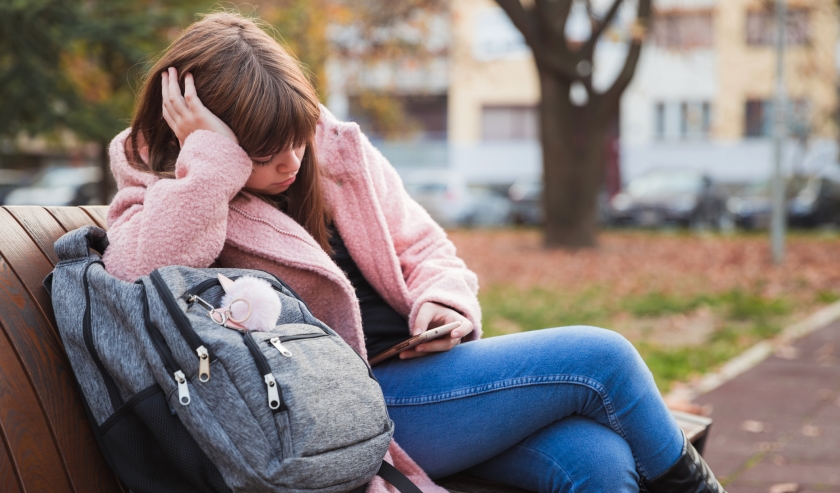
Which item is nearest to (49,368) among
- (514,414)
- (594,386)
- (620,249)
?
(514,414)

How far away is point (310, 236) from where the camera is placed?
6.28ft

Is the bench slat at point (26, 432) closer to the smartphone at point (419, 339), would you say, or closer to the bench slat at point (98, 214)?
the bench slat at point (98, 214)

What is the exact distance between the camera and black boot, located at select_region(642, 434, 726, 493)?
5.91 feet

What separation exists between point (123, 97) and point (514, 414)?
10.2 m

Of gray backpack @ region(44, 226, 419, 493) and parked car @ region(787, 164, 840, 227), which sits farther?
parked car @ region(787, 164, 840, 227)

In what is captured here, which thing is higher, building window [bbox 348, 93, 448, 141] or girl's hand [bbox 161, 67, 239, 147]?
girl's hand [bbox 161, 67, 239, 147]

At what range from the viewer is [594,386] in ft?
5.95

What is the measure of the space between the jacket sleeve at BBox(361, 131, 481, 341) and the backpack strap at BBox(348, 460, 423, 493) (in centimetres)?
45

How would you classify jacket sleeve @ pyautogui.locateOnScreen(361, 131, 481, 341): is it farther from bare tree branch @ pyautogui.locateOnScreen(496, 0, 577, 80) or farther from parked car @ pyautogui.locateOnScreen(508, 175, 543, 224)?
parked car @ pyautogui.locateOnScreen(508, 175, 543, 224)

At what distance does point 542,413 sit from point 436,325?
37cm

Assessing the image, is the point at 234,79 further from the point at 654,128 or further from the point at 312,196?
the point at 654,128

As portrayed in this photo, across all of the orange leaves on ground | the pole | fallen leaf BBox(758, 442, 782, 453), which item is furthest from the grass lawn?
fallen leaf BBox(758, 442, 782, 453)

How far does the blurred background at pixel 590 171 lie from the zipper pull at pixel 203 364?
0.96 meters

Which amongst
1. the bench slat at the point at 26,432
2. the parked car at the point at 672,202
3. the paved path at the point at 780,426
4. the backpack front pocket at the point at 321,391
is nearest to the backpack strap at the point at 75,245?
the bench slat at the point at 26,432
